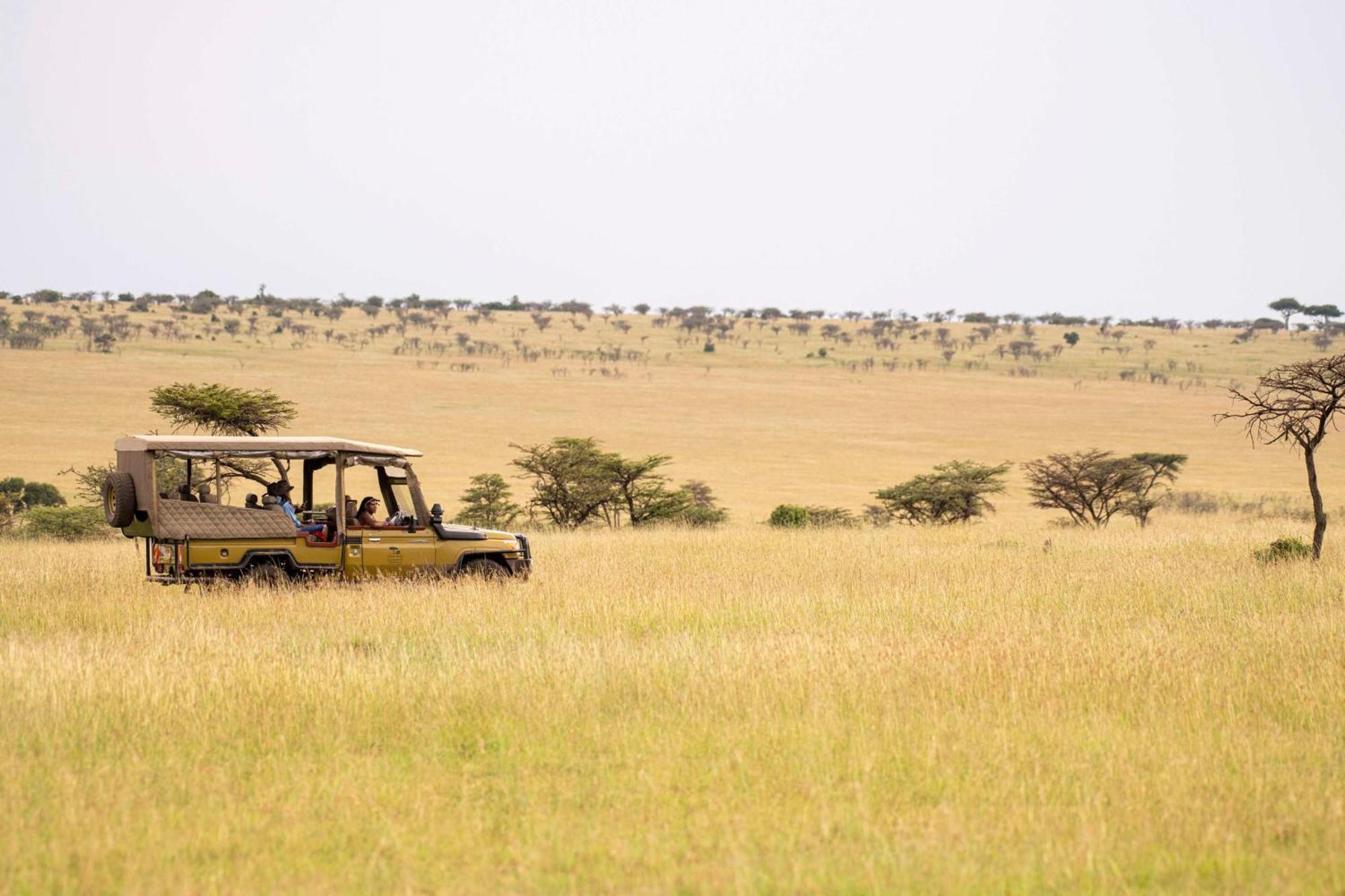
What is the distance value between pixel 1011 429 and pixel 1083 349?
50472mm

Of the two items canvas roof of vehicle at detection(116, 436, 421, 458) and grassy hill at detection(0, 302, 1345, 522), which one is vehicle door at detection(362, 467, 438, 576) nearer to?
canvas roof of vehicle at detection(116, 436, 421, 458)

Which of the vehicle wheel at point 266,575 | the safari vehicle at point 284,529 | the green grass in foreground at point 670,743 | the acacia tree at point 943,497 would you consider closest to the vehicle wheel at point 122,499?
the safari vehicle at point 284,529

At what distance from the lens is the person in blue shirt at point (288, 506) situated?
1461cm

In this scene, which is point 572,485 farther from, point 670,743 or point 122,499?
point 670,743

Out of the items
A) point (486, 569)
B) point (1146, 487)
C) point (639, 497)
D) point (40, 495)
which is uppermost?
point (486, 569)

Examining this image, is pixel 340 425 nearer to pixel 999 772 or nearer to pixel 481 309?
pixel 999 772

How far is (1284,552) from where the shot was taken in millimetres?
17484

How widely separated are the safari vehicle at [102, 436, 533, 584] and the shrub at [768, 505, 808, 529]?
1504 centimetres

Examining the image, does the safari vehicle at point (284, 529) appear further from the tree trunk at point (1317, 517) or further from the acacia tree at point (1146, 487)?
the acacia tree at point (1146, 487)

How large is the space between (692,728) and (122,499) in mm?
8382

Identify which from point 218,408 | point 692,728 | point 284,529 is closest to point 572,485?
point 218,408

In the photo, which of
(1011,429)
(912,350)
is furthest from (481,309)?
(1011,429)

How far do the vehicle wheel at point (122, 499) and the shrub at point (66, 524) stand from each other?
14.8 meters

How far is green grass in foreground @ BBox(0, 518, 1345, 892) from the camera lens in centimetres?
579
